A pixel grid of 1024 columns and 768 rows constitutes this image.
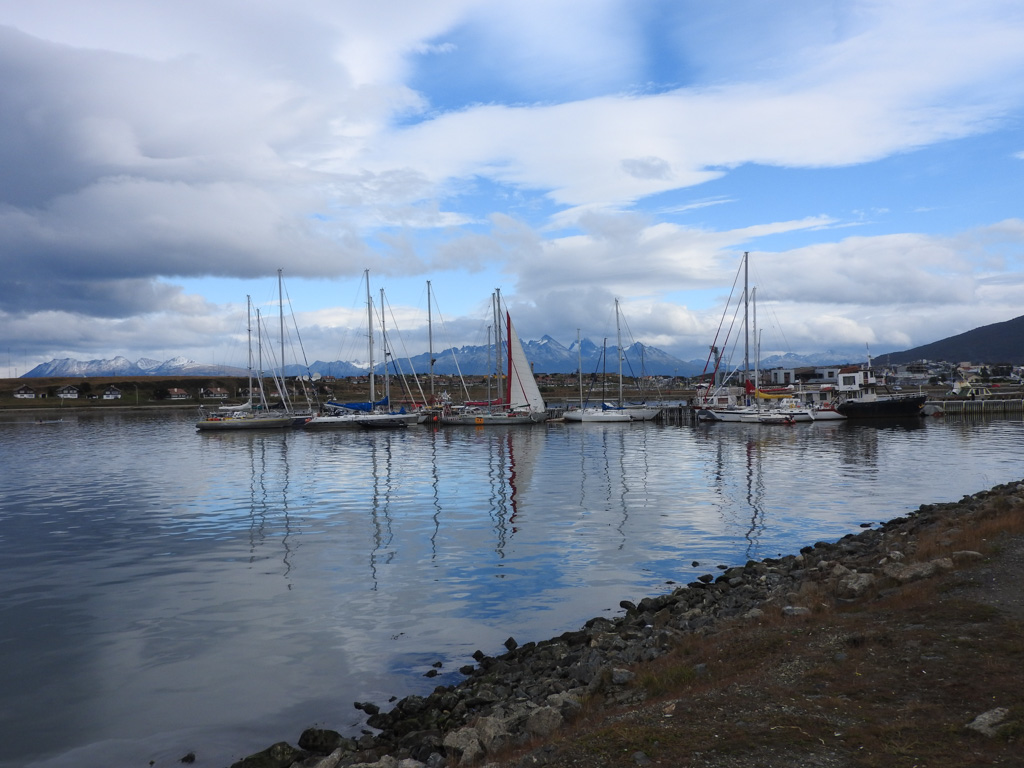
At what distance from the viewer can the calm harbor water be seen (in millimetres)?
13477

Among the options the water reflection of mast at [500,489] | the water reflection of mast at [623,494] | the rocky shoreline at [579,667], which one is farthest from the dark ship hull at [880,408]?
the rocky shoreline at [579,667]

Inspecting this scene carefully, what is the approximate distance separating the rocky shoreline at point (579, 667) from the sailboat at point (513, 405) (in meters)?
70.7

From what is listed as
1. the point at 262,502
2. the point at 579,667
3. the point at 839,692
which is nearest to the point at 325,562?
the point at 579,667

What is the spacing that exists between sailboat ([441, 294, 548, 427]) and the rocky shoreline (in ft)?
232

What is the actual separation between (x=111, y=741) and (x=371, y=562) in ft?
36.8

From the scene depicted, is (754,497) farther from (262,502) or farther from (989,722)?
(989,722)

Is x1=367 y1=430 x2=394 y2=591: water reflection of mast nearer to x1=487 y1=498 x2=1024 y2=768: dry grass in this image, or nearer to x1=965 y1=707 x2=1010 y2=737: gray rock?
x1=487 y1=498 x2=1024 y2=768: dry grass

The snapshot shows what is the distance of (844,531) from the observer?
85.9 ft

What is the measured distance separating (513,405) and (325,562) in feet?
230

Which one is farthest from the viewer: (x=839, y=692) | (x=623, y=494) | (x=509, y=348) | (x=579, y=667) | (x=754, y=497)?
(x=509, y=348)

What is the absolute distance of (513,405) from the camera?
92.9m

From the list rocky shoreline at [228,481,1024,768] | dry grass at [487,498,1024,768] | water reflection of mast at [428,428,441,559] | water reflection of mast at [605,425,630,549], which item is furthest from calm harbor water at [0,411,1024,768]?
dry grass at [487,498,1024,768]

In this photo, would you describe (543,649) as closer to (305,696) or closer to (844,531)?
(305,696)

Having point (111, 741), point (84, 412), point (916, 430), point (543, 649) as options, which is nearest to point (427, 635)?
point (543, 649)
